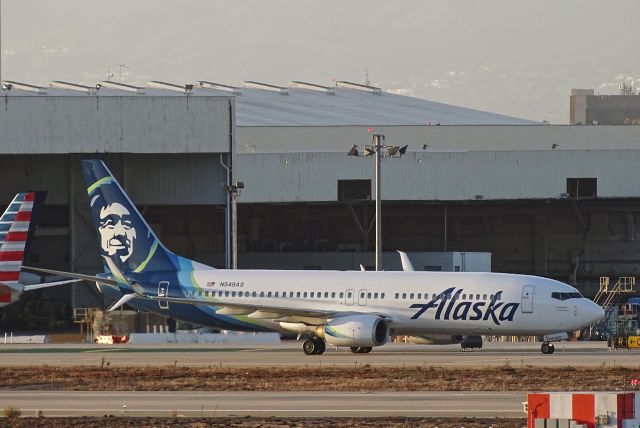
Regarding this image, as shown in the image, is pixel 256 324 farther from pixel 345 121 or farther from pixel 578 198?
pixel 345 121

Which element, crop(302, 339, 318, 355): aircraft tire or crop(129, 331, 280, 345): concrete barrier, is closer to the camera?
crop(302, 339, 318, 355): aircraft tire

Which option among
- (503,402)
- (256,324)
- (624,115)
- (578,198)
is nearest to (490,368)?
(503,402)

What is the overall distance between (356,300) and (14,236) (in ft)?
70.0

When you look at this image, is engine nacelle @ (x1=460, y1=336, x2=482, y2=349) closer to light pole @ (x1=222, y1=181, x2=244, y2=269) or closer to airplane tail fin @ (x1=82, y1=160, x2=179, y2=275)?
airplane tail fin @ (x1=82, y1=160, x2=179, y2=275)

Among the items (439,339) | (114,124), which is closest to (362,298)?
(439,339)

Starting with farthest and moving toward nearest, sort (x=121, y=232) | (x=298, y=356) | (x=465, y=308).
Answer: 1. (x=121, y=232)
2. (x=298, y=356)
3. (x=465, y=308)

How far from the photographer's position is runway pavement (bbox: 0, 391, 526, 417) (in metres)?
28.6

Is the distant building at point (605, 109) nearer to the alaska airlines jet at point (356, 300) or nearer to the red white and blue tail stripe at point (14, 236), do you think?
the red white and blue tail stripe at point (14, 236)

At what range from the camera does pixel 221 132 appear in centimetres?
7606

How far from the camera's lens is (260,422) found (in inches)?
1045

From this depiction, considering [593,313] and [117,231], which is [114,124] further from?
[593,313]

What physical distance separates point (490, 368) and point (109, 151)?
1535 inches

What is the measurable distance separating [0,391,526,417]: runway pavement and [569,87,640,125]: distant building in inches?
3381

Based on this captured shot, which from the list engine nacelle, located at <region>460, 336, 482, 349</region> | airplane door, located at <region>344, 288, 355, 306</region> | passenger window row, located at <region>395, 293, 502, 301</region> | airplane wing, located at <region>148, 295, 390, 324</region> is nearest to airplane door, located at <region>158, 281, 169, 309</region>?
airplane wing, located at <region>148, 295, 390, 324</region>
